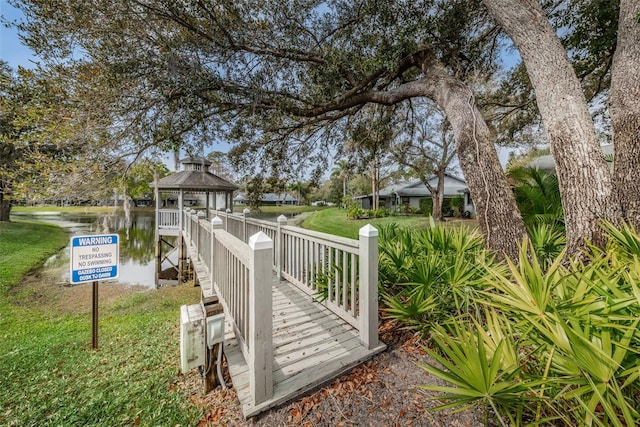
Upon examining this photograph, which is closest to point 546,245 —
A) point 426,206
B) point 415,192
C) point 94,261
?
point 94,261

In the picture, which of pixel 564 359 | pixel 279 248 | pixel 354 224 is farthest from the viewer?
pixel 354 224

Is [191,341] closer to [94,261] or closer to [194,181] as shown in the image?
[94,261]

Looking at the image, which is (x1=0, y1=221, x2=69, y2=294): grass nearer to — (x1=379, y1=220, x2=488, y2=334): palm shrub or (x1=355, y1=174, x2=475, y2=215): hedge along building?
Result: (x1=379, y1=220, x2=488, y2=334): palm shrub

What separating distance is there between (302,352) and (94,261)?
3857mm

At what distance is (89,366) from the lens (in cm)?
362

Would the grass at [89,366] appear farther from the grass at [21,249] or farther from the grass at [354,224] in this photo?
the grass at [354,224]

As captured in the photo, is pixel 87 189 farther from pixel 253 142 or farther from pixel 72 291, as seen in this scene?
pixel 72 291

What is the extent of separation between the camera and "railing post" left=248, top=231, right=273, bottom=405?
2111mm

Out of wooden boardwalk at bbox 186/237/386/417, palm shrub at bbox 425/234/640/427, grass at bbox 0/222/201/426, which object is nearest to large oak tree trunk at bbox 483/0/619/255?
palm shrub at bbox 425/234/640/427

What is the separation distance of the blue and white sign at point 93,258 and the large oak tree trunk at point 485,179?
5.99 metres

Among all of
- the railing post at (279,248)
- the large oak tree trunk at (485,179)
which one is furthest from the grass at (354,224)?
the large oak tree trunk at (485,179)

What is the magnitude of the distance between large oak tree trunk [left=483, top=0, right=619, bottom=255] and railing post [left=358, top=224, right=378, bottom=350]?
2.73 m

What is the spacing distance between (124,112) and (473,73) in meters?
8.45

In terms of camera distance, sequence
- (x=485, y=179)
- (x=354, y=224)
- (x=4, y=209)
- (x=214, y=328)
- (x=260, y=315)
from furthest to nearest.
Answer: (x=4, y=209), (x=354, y=224), (x=485, y=179), (x=214, y=328), (x=260, y=315)
